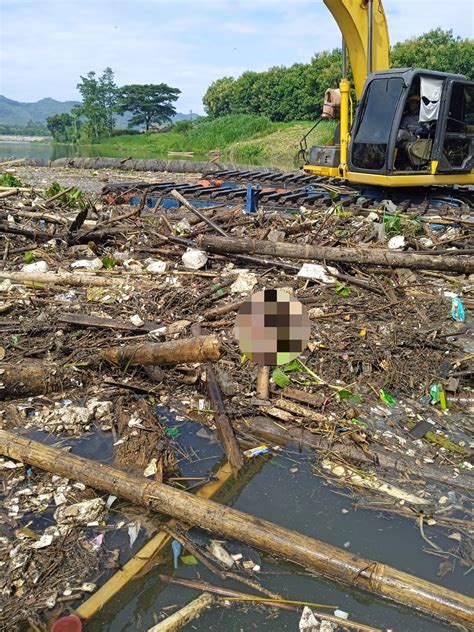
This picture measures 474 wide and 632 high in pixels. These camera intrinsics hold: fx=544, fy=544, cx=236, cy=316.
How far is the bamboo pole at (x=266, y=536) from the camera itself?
267 centimetres

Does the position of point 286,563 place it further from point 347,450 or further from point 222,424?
point 222,424

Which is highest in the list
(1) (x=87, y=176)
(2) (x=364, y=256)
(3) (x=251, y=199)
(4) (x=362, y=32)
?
(4) (x=362, y=32)

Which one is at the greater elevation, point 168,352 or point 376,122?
point 376,122

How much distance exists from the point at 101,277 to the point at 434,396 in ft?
14.8

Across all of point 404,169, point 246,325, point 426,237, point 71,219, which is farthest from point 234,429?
point 404,169

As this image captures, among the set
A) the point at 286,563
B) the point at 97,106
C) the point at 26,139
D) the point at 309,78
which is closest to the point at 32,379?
the point at 286,563

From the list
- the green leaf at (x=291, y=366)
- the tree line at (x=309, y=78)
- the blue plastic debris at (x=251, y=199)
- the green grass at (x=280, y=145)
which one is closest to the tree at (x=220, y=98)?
the tree line at (x=309, y=78)

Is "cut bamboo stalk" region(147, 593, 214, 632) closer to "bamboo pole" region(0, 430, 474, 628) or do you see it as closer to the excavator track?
"bamboo pole" region(0, 430, 474, 628)

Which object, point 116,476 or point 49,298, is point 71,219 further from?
point 116,476

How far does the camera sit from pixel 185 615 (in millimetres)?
2764

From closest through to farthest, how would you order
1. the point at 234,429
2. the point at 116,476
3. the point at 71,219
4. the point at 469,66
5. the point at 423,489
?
the point at 116,476 → the point at 423,489 → the point at 234,429 → the point at 71,219 → the point at 469,66

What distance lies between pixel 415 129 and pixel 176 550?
8940mm

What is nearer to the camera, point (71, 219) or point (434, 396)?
point (434, 396)

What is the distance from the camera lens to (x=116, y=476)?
346cm
